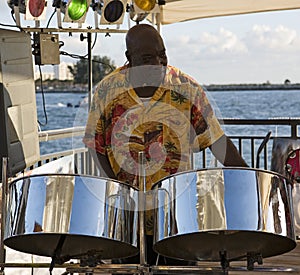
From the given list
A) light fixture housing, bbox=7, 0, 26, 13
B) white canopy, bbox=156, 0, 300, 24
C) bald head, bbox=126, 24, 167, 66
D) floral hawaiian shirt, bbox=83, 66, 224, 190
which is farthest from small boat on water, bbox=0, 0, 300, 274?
white canopy, bbox=156, 0, 300, 24

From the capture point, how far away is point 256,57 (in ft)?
77.8

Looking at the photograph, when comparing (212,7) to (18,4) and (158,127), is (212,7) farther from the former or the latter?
(158,127)

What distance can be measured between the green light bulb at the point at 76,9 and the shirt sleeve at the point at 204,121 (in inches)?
58.9

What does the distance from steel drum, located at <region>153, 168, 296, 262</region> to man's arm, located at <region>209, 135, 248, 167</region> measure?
275mm

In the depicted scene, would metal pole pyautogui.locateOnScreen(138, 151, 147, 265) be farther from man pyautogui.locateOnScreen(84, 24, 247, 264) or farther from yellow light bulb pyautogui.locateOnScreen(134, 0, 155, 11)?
yellow light bulb pyautogui.locateOnScreen(134, 0, 155, 11)

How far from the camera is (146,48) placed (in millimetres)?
1963

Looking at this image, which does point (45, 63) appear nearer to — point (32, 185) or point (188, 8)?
point (188, 8)

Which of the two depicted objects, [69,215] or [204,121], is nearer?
[69,215]

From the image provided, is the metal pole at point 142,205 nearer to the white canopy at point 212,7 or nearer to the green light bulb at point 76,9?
the green light bulb at point 76,9

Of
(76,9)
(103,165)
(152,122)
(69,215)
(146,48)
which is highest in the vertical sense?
(76,9)

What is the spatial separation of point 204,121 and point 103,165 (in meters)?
0.29

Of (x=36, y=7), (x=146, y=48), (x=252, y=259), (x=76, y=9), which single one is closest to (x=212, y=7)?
(x=76, y=9)

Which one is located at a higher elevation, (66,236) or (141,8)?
(141,8)

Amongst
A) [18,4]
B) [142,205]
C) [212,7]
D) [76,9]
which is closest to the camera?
[142,205]
